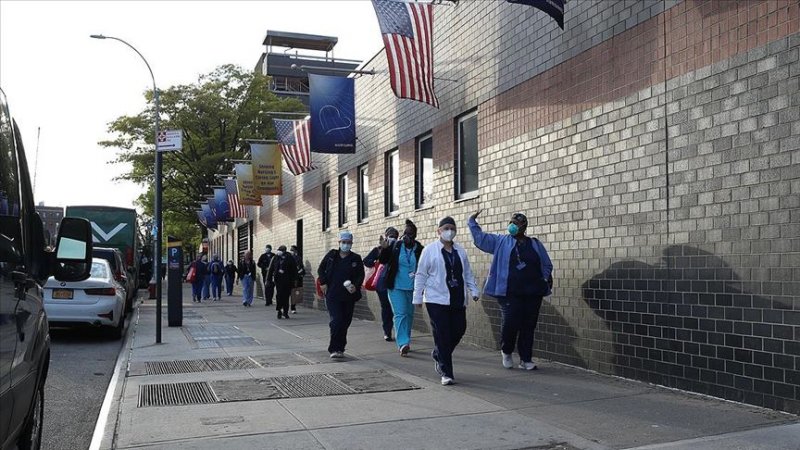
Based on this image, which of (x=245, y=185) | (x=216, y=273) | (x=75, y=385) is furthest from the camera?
(x=216, y=273)

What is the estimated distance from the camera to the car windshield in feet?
44.4

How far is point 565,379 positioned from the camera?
8.13 metres

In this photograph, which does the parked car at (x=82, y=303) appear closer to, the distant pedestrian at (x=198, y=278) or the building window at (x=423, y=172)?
the building window at (x=423, y=172)

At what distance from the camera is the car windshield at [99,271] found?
44.4ft

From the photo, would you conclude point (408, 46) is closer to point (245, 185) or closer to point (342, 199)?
point (342, 199)

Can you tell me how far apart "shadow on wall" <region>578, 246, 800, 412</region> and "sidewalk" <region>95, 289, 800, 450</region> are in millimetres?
184

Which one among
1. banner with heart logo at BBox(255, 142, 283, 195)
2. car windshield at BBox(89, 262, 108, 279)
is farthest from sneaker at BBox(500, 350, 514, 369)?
banner with heart logo at BBox(255, 142, 283, 195)

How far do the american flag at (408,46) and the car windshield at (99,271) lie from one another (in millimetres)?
6295

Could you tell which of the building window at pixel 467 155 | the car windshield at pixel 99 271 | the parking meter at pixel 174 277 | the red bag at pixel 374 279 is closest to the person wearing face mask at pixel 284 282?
the parking meter at pixel 174 277

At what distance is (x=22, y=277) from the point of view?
3926 millimetres

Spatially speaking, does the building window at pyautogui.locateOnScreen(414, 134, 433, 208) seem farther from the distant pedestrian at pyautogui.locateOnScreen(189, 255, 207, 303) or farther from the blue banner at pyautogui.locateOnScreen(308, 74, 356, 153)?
the distant pedestrian at pyautogui.locateOnScreen(189, 255, 207, 303)

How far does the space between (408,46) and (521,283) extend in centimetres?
489

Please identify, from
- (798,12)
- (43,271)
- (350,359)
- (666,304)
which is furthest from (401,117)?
(43,271)

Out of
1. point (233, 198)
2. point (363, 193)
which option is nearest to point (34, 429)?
point (363, 193)
